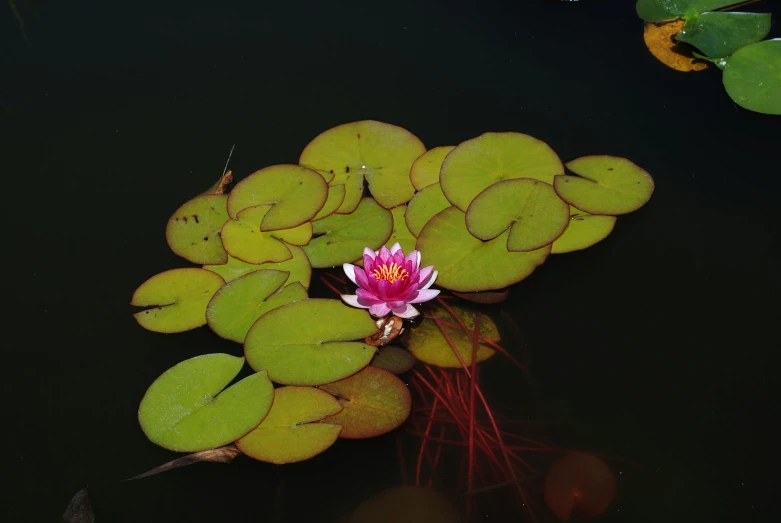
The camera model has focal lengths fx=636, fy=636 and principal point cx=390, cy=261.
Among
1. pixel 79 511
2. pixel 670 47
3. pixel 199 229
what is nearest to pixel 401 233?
pixel 199 229

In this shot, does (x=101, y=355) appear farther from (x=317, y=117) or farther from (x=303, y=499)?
(x=317, y=117)

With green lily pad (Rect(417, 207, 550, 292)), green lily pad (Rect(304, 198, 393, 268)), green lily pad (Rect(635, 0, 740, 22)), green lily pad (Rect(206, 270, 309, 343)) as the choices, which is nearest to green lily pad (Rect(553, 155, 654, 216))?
green lily pad (Rect(417, 207, 550, 292))

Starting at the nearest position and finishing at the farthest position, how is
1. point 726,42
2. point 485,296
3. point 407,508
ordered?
point 407,508, point 485,296, point 726,42

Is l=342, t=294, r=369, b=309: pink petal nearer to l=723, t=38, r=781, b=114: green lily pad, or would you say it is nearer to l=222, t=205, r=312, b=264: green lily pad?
l=222, t=205, r=312, b=264: green lily pad

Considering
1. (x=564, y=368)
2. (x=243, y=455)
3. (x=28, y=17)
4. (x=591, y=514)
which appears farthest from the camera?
(x=28, y=17)

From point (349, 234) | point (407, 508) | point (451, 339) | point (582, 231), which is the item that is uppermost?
point (349, 234)

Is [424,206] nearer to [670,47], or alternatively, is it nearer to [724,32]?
[670,47]

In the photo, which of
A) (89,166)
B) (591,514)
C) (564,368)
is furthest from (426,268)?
(89,166)
